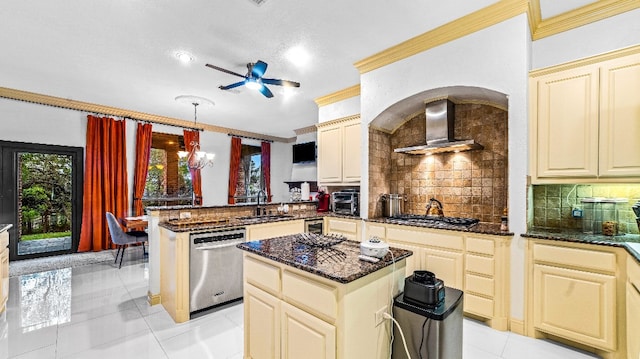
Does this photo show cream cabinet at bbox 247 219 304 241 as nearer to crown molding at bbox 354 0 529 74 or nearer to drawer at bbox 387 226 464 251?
drawer at bbox 387 226 464 251

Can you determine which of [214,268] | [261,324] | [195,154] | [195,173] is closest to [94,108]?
[195,154]

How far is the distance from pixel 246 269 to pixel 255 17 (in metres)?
2.26

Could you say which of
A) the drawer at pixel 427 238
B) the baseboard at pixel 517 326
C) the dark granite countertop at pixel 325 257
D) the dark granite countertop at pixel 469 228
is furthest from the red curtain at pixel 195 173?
the baseboard at pixel 517 326

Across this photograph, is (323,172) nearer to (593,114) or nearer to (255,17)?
(255,17)

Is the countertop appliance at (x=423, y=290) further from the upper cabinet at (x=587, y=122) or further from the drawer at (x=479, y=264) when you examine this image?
the upper cabinet at (x=587, y=122)

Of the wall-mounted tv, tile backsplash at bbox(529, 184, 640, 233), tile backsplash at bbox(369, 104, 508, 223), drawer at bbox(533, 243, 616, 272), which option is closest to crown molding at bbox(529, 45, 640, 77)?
tile backsplash at bbox(369, 104, 508, 223)

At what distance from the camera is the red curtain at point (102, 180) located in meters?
5.18

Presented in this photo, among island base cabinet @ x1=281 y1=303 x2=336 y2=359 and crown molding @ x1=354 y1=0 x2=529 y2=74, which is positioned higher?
crown molding @ x1=354 y1=0 x2=529 y2=74

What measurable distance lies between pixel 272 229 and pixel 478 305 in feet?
7.59

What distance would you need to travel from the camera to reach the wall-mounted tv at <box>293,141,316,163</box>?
23.0ft

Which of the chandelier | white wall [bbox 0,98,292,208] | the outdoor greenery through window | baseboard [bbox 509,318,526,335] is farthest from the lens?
the outdoor greenery through window

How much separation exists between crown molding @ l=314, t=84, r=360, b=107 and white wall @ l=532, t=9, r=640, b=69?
7.18ft

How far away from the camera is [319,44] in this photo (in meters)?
3.06

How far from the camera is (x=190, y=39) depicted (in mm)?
2947
